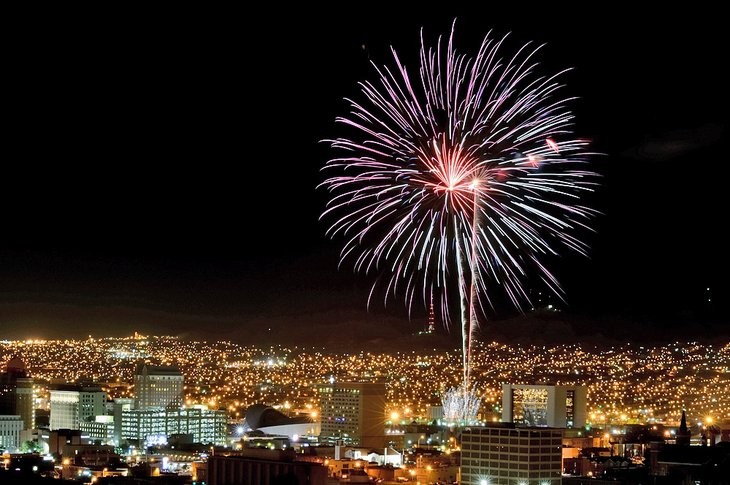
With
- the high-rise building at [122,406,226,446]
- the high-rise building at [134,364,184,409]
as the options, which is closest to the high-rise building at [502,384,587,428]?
the high-rise building at [122,406,226,446]

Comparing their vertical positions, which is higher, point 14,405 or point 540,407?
point 540,407

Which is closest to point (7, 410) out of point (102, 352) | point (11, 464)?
point (11, 464)

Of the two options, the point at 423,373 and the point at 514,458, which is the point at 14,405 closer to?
the point at 514,458

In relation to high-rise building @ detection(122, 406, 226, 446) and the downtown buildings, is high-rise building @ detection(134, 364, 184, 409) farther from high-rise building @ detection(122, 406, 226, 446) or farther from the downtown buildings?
high-rise building @ detection(122, 406, 226, 446)

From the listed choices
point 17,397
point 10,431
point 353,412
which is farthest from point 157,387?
point 353,412

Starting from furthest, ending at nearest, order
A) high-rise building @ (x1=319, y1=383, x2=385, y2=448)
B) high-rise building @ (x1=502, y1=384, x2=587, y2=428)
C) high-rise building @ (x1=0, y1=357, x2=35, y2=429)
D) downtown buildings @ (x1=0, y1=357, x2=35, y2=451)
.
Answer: high-rise building @ (x1=0, y1=357, x2=35, y2=429) → high-rise building @ (x1=319, y1=383, x2=385, y2=448) → downtown buildings @ (x1=0, y1=357, x2=35, y2=451) → high-rise building @ (x1=502, y1=384, x2=587, y2=428)
